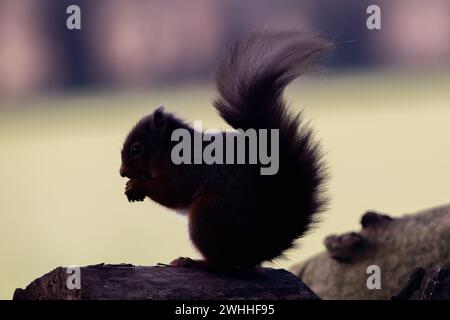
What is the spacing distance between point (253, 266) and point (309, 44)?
2.95 feet

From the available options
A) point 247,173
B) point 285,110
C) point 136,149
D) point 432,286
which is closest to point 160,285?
point 247,173

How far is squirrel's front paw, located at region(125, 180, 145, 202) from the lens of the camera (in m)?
3.54

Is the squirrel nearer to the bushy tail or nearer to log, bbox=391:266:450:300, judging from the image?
the bushy tail

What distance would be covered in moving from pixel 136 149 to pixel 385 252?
1.56m

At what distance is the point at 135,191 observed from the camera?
354cm

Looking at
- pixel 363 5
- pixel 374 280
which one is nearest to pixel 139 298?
pixel 374 280

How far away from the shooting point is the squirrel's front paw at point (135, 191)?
354 cm

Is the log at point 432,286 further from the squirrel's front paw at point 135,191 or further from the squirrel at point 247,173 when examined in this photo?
the squirrel's front paw at point 135,191

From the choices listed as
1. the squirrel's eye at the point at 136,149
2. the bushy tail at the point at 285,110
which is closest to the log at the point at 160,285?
the bushy tail at the point at 285,110

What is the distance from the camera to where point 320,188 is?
3.39 metres

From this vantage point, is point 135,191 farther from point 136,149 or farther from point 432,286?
point 432,286

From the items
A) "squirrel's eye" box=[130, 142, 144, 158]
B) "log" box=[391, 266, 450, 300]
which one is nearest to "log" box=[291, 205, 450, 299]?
"log" box=[391, 266, 450, 300]

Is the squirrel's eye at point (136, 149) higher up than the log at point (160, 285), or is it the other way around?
the squirrel's eye at point (136, 149)
